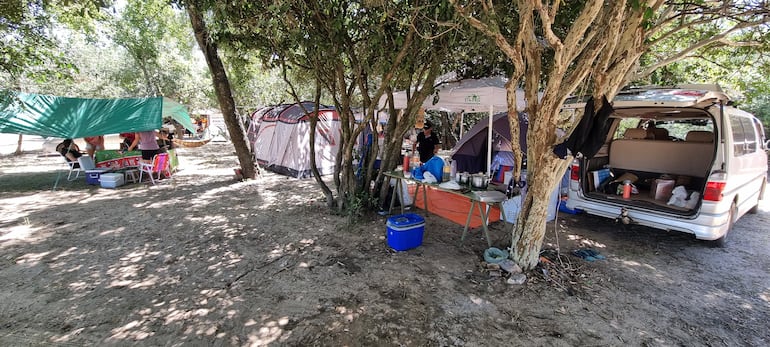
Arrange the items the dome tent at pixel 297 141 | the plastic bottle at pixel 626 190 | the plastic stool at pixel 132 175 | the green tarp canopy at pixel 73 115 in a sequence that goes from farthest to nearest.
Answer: the dome tent at pixel 297 141
the plastic stool at pixel 132 175
the green tarp canopy at pixel 73 115
the plastic bottle at pixel 626 190

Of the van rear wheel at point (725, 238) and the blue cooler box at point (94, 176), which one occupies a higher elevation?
the blue cooler box at point (94, 176)

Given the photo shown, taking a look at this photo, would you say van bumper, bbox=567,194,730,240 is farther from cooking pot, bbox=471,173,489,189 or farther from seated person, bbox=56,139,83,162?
seated person, bbox=56,139,83,162

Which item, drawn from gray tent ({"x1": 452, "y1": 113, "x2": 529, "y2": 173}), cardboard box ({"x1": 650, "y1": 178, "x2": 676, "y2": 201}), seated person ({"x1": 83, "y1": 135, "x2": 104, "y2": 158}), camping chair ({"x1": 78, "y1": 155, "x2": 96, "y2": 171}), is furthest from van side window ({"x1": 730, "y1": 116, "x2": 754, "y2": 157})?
seated person ({"x1": 83, "y1": 135, "x2": 104, "y2": 158})

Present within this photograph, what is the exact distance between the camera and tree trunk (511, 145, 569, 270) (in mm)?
3283

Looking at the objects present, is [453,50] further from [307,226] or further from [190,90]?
[190,90]

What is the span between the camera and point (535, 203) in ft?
11.2

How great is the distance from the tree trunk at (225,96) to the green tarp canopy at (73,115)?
1519 mm

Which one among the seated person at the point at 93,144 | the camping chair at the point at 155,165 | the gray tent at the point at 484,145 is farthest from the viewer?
the seated person at the point at 93,144

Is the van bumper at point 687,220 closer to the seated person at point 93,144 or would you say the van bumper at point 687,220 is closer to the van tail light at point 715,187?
the van tail light at point 715,187

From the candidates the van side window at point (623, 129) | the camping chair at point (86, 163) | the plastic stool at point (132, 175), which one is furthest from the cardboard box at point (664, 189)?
the camping chair at point (86, 163)

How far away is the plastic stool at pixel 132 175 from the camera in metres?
8.05

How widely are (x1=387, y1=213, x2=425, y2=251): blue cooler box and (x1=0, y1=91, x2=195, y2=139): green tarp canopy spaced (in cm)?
662

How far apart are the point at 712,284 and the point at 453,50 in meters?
4.06

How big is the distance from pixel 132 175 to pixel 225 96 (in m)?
2.97
